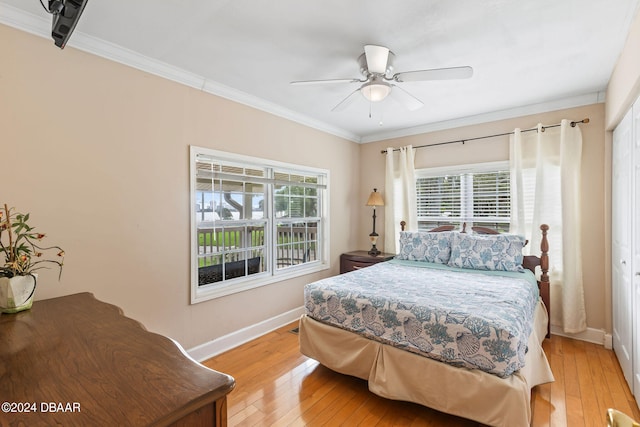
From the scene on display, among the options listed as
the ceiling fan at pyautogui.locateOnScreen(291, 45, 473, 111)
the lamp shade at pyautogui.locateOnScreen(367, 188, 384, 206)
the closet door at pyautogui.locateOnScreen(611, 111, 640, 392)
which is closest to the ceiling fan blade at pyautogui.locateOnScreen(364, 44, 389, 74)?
the ceiling fan at pyautogui.locateOnScreen(291, 45, 473, 111)

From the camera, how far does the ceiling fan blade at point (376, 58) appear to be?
6.63 feet

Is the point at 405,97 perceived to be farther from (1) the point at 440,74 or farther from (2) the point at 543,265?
(2) the point at 543,265

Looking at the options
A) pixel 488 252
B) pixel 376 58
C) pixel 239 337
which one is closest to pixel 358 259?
pixel 488 252

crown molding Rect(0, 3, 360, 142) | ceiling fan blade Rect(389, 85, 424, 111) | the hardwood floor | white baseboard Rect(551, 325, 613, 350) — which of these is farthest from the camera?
white baseboard Rect(551, 325, 613, 350)

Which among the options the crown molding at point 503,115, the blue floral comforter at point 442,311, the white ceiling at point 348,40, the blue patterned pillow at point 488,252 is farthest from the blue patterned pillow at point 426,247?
the white ceiling at point 348,40

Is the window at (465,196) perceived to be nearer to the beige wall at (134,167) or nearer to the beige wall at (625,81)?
the beige wall at (134,167)

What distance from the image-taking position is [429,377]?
1.94m

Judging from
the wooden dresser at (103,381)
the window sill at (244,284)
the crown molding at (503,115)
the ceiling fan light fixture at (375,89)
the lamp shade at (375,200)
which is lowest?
the window sill at (244,284)

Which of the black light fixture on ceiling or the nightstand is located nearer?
the nightstand

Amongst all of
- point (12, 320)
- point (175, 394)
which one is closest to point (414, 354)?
point (175, 394)

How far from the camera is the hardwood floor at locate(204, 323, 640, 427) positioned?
1985 mm

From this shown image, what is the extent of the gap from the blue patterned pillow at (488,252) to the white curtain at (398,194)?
0.92m

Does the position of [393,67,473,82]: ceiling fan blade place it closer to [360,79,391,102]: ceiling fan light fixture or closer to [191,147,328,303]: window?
[360,79,391,102]: ceiling fan light fixture

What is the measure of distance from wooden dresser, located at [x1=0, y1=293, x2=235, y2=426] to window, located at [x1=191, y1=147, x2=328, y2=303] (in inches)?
62.5
